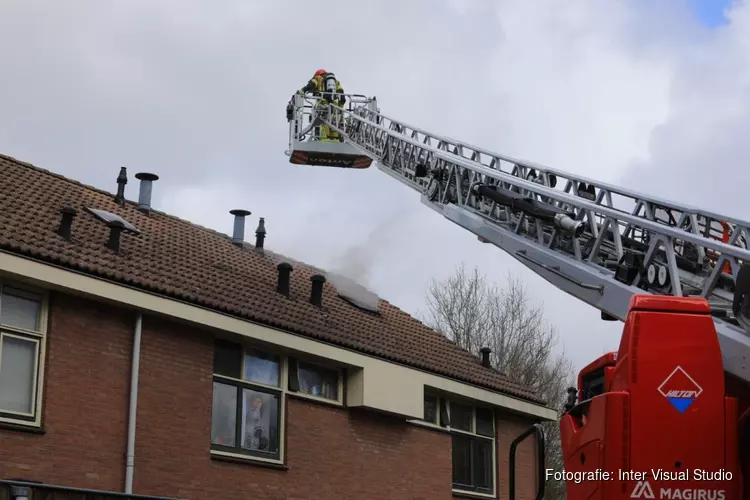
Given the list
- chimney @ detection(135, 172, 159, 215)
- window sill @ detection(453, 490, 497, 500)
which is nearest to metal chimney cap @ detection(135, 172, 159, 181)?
chimney @ detection(135, 172, 159, 215)

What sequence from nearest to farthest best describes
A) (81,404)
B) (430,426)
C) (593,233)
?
(593,233), (81,404), (430,426)

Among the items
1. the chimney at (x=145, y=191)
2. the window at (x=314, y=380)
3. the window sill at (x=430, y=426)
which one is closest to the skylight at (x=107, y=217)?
the chimney at (x=145, y=191)

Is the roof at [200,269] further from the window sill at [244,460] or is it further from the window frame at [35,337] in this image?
the window sill at [244,460]

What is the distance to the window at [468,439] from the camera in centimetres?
1922

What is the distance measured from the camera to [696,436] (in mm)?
7617

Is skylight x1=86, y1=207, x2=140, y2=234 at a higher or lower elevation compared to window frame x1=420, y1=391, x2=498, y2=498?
higher

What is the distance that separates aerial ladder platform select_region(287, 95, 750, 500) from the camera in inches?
301

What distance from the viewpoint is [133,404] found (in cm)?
1341

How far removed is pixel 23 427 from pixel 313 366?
18.4 ft

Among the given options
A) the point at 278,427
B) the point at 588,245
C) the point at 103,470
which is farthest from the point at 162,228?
the point at 588,245

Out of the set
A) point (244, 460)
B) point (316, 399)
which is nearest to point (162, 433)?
point (244, 460)

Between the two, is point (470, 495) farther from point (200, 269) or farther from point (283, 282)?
point (200, 269)

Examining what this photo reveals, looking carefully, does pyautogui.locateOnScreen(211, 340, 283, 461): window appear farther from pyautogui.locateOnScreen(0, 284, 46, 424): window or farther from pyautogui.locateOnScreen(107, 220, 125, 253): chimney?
pyautogui.locateOnScreen(0, 284, 46, 424): window

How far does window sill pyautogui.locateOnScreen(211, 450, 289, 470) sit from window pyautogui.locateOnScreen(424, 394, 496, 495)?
4172 millimetres
